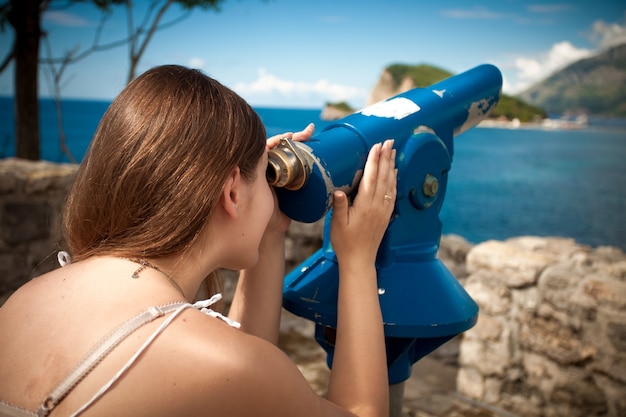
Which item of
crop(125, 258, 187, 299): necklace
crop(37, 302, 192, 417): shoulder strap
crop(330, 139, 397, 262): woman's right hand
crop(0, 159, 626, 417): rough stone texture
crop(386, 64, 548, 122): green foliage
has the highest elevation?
crop(386, 64, 548, 122): green foliage

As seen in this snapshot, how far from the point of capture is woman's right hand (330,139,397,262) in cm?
100

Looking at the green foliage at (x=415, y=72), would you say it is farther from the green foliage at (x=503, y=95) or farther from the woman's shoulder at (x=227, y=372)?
the woman's shoulder at (x=227, y=372)

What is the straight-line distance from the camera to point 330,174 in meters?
0.97

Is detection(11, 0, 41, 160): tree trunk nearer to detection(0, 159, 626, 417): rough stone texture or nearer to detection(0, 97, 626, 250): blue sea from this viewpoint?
detection(0, 159, 626, 417): rough stone texture

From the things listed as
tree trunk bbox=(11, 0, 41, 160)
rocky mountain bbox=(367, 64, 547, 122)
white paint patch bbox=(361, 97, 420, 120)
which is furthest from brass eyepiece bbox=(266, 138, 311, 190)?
rocky mountain bbox=(367, 64, 547, 122)

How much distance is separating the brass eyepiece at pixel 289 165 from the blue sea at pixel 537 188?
8507mm

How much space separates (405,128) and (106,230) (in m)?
0.59

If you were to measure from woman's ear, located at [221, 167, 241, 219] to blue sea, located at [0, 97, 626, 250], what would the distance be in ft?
28.1

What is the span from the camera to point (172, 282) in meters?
0.89

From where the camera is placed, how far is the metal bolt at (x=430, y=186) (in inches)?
43.1

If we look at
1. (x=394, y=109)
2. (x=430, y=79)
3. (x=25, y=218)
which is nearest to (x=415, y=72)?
(x=430, y=79)

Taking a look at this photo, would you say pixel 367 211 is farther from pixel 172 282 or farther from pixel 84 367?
pixel 84 367

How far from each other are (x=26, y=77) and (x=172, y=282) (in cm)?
476

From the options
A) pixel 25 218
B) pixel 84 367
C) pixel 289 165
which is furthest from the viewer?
pixel 25 218
